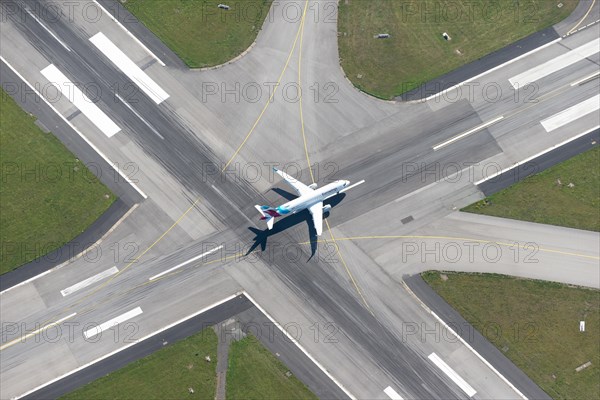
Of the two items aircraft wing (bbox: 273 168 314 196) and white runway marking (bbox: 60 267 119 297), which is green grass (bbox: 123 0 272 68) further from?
white runway marking (bbox: 60 267 119 297)

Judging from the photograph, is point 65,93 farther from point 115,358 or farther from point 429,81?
point 429,81

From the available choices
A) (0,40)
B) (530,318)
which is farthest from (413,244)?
(0,40)

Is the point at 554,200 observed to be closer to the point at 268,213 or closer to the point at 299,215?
the point at 299,215

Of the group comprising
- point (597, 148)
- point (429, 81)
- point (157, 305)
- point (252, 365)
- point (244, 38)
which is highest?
point (244, 38)

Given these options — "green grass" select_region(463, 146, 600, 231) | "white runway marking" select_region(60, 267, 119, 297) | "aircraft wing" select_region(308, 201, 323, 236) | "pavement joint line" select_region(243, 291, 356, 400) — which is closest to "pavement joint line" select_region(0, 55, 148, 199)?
"white runway marking" select_region(60, 267, 119, 297)

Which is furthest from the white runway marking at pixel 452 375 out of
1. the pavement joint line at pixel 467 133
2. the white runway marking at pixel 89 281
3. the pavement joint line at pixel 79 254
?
the pavement joint line at pixel 79 254

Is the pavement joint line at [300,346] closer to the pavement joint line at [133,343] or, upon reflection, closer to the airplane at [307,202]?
the pavement joint line at [133,343]

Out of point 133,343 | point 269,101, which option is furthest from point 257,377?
point 269,101
